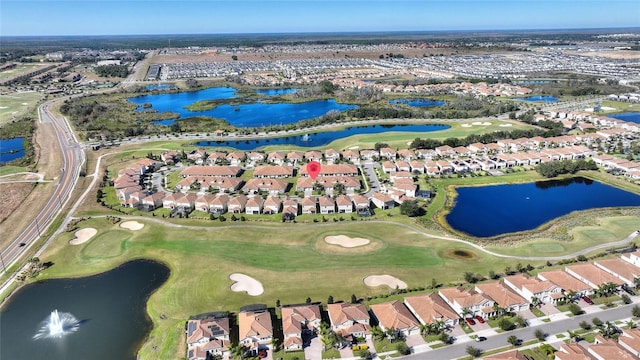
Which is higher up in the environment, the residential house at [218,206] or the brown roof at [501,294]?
the residential house at [218,206]

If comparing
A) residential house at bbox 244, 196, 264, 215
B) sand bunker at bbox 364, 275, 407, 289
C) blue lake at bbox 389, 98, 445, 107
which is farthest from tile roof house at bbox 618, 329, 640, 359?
blue lake at bbox 389, 98, 445, 107

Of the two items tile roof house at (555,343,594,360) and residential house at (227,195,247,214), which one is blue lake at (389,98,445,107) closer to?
residential house at (227,195,247,214)

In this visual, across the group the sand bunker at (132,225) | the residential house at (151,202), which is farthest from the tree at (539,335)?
the residential house at (151,202)

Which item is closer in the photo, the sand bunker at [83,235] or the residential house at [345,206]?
the sand bunker at [83,235]

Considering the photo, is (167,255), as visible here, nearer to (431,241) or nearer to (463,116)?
(431,241)

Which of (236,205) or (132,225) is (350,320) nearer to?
(236,205)

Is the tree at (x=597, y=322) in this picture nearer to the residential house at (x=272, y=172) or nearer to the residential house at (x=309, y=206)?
the residential house at (x=309, y=206)

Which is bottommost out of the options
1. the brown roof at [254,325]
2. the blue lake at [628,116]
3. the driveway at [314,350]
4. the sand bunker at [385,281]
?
the driveway at [314,350]
